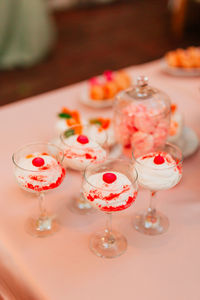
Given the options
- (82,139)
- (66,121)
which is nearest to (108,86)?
(66,121)

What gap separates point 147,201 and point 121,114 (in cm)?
29

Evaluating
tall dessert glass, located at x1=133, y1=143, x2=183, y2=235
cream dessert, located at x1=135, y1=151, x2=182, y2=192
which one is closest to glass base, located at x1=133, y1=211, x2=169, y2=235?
tall dessert glass, located at x1=133, y1=143, x2=183, y2=235

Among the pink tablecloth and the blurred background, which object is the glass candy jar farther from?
the blurred background

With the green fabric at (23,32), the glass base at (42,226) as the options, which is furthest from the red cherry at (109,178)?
the green fabric at (23,32)

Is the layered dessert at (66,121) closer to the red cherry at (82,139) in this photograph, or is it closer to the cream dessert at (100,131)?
the cream dessert at (100,131)

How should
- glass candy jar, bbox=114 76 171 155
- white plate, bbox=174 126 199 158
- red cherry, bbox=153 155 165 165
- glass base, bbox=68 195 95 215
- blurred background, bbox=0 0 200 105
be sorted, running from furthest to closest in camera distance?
blurred background, bbox=0 0 200 105, white plate, bbox=174 126 199 158, glass candy jar, bbox=114 76 171 155, glass base, bbox=68 195 95 215, red cherry, bbox=153 155 165 165

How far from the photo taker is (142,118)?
122 centimetres

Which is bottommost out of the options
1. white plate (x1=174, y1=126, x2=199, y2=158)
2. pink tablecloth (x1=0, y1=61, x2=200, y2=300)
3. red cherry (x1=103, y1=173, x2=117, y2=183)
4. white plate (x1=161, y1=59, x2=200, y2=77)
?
pink tablecloth (x1=0, y1=61, x2=200, y2=300)

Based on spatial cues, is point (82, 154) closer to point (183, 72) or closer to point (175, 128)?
point (175, 128)

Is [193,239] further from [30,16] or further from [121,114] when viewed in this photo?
[30,16]

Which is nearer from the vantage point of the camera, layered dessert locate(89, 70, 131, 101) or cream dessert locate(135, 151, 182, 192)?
cream dessert locate(135, 151, 182, 192)

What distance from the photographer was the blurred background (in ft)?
12.1

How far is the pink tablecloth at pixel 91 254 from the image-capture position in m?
0.88

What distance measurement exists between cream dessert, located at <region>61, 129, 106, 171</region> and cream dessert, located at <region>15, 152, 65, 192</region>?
0.07 metres
